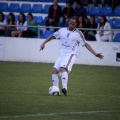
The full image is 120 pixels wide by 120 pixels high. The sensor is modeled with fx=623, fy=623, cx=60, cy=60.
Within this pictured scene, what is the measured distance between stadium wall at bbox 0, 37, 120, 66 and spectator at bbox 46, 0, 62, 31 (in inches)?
39.4

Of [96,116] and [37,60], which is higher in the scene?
[96,116]

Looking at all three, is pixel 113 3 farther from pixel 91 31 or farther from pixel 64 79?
pixel 64 79

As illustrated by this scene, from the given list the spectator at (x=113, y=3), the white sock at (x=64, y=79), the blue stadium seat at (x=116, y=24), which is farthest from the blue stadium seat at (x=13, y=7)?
the white sock at (x=64, y=79)

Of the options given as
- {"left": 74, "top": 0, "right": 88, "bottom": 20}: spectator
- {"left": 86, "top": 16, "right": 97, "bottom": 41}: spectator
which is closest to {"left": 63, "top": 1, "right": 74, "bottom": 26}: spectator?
{"left": 74, "top": 0, "right": 88, "bottom": 20}: spectator

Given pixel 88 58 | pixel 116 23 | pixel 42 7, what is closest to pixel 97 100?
pixel 88 58

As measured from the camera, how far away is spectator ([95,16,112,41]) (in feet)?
77.8

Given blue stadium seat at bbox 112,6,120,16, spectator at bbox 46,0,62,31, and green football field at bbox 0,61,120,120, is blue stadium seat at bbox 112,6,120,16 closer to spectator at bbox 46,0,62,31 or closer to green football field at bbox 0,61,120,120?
spectator at bbox 46,0,62,31

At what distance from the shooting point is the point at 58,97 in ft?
46.4

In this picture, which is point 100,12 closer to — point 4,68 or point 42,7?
point 42,7

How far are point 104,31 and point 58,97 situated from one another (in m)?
10.0

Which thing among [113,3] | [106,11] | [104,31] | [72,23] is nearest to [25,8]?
[106,11]

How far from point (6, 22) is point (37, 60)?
2229mm

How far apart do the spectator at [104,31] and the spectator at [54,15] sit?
1813 millimetres

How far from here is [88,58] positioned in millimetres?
23797
